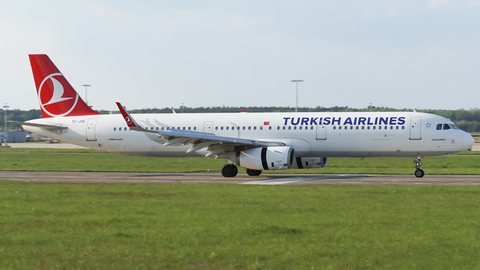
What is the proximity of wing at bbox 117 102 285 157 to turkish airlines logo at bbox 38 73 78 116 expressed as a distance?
858 centimetres

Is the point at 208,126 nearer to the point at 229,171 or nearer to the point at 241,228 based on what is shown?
the point at 229,171

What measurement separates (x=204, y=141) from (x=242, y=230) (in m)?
18.1

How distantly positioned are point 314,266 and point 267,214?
18.1ft

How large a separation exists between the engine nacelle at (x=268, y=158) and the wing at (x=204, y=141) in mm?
685

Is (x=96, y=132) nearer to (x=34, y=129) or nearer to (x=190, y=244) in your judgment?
(x=34, y=129)

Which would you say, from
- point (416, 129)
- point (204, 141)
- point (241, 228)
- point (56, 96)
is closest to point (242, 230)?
point (241, 228)

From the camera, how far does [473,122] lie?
9281cm

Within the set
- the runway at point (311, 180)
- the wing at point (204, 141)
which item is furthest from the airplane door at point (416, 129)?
the wing at point (204, 141)

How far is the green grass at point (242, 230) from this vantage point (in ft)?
28.8

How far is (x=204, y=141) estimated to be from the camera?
29359 millimetres

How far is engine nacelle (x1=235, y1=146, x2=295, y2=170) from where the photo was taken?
28.0 m

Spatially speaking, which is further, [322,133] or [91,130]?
[91,130]

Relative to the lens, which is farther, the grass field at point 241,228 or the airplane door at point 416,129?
the airplane door at point 416,129

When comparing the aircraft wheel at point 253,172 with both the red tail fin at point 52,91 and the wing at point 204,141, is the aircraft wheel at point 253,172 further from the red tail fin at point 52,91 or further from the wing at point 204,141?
the red tail fin at point 52,91
